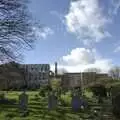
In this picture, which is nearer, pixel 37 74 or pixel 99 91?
pixel 99 91

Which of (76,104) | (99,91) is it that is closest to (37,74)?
(99,91)

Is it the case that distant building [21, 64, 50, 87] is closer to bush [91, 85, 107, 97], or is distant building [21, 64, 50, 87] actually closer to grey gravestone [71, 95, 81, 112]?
bush [91, 85, 107, 97]

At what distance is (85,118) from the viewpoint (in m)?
20.0

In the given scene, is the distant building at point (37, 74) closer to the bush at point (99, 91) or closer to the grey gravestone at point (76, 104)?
the bush at point (99, 91)

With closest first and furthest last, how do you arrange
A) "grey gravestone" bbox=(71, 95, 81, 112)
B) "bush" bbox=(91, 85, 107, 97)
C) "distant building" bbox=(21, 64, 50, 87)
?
1. "grey gravestone" bbox=(71, 95, 81, 112)
2. "bush" bbox=(91, 85, 107, 97)
3. "distant building" bbox=(21, 64, 50, 87)

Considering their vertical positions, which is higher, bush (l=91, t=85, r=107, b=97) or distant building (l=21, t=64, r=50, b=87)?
distant building (l=21, t=64, r=50, b=87)

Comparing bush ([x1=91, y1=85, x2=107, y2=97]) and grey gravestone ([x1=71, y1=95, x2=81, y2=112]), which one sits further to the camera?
bush ([x1=91, y1=85, x2=107, y2=97])

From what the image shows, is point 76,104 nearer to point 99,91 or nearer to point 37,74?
point 99,91

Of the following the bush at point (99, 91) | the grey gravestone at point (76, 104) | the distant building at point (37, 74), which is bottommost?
the grey gravestone at point (76, 104)

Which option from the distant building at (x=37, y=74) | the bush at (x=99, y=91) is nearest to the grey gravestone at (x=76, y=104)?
the bush at (x=99, y=91)

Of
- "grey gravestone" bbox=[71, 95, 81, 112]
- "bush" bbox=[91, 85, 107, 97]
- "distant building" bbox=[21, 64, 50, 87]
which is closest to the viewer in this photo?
"grey gravestone" bbox=[71, 95, 81, 112]

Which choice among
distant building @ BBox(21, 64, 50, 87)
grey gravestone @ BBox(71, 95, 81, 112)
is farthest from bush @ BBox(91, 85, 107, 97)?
distant building @ BBox(21, 64, 50, 87)

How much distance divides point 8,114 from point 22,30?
566 centimetres

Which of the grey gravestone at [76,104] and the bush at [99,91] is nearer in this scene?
the grey gravestone at [76,104]
